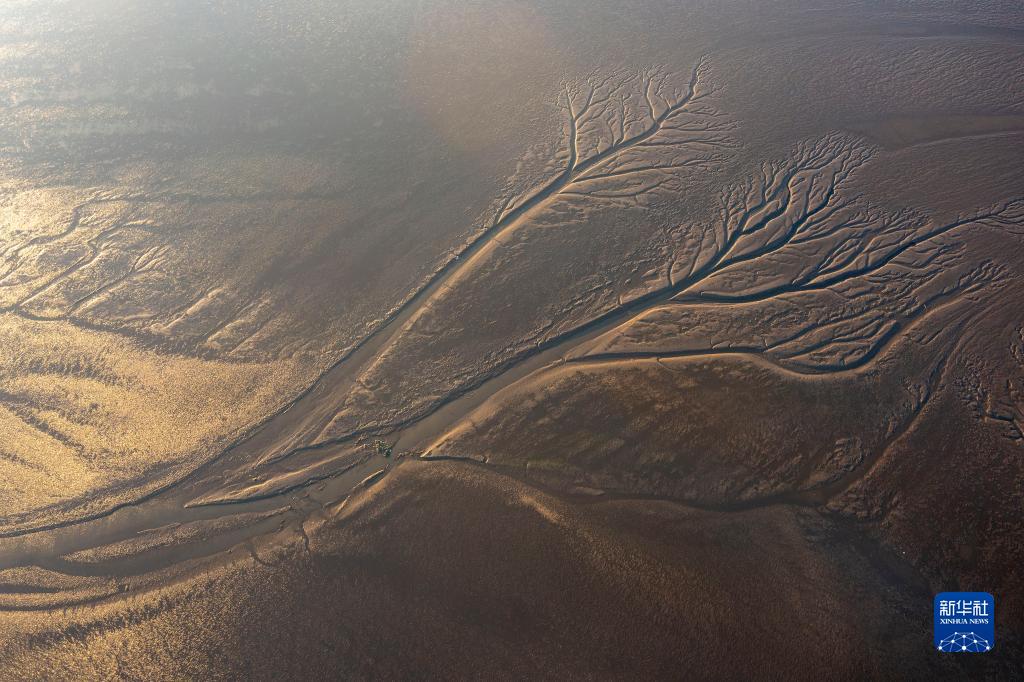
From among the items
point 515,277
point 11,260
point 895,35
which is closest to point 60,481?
point 11,260

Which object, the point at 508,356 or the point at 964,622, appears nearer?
the point at 964,622

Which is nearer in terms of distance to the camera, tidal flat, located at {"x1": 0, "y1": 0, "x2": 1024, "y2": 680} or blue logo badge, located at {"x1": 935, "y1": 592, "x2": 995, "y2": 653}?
blue logo badge, located at {"x1": 935, "y1": 592, "x2": 995, "y2": 653}

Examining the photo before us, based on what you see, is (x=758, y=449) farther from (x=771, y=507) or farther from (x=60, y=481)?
(x=60, y=481)

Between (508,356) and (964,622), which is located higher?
(508,356)

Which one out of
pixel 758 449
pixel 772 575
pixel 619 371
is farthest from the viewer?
pixel 619 371

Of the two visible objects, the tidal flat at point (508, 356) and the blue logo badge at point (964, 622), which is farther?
the tidal flat at point (508, 356)

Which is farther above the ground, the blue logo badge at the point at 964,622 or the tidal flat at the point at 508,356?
the tidal flat at the point at 508,356

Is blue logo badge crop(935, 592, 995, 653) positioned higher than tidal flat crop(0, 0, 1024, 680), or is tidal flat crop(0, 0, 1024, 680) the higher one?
tidal flat crop(0, 0, 1024, 680)

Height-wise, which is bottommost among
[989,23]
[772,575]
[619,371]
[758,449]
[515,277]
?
[772,575]
